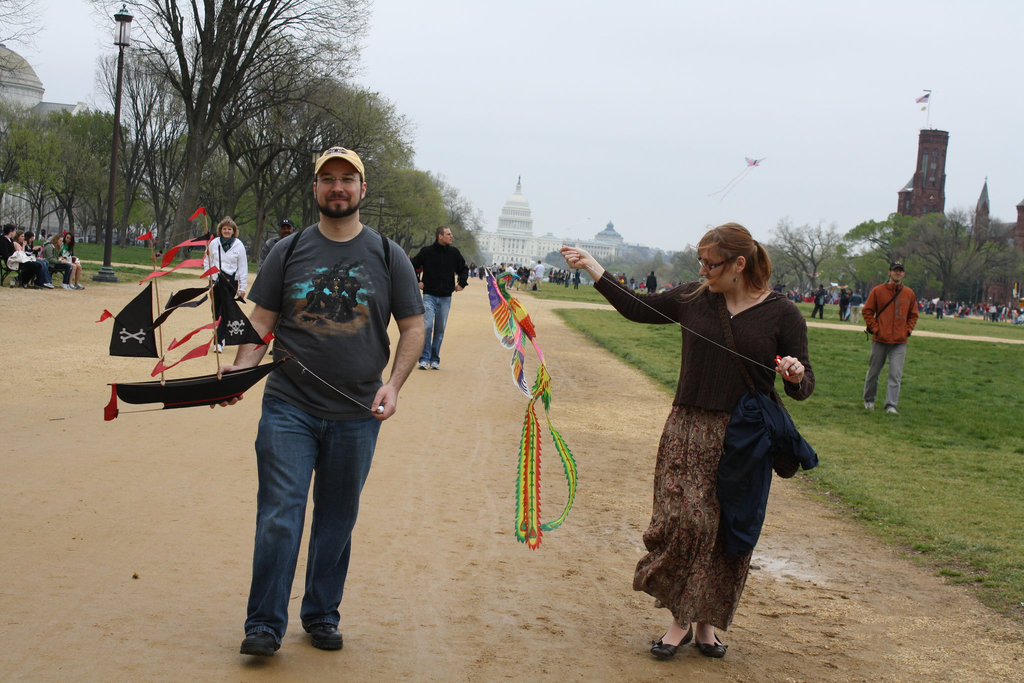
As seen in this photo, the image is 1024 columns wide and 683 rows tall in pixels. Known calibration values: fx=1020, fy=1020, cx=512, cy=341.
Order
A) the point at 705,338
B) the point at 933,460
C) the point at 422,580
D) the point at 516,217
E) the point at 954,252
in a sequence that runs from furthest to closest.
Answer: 1. the point at 516,217
2. the point at 954,252
3. the point at 933,460
4. the point at 422,580
5. the point at 705,338

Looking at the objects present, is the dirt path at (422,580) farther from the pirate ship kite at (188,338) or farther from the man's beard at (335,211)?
the man's beard at (335,211)

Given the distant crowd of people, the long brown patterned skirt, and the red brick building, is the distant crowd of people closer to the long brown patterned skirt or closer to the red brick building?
the long brown patterned skirt

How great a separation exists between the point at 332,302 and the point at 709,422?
178cm

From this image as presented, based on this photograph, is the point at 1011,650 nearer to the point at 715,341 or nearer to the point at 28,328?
the point at 715,341

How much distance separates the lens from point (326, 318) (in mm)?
4125

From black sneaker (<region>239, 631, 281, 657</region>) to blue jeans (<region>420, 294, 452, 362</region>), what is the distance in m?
9.93

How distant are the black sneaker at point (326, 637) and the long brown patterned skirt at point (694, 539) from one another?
1413 mm

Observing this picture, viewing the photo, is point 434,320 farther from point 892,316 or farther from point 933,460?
point 933,460

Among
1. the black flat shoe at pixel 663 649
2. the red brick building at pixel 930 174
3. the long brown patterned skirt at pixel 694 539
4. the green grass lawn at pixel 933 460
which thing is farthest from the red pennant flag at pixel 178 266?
the red brick building at pixel 930 174

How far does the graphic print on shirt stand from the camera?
4129 mm

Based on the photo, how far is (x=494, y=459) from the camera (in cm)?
896

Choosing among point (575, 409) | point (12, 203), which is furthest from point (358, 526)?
point (12, 203)

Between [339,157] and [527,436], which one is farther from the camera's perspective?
[527,436]

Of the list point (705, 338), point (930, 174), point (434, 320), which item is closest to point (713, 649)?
point (705, 338)
